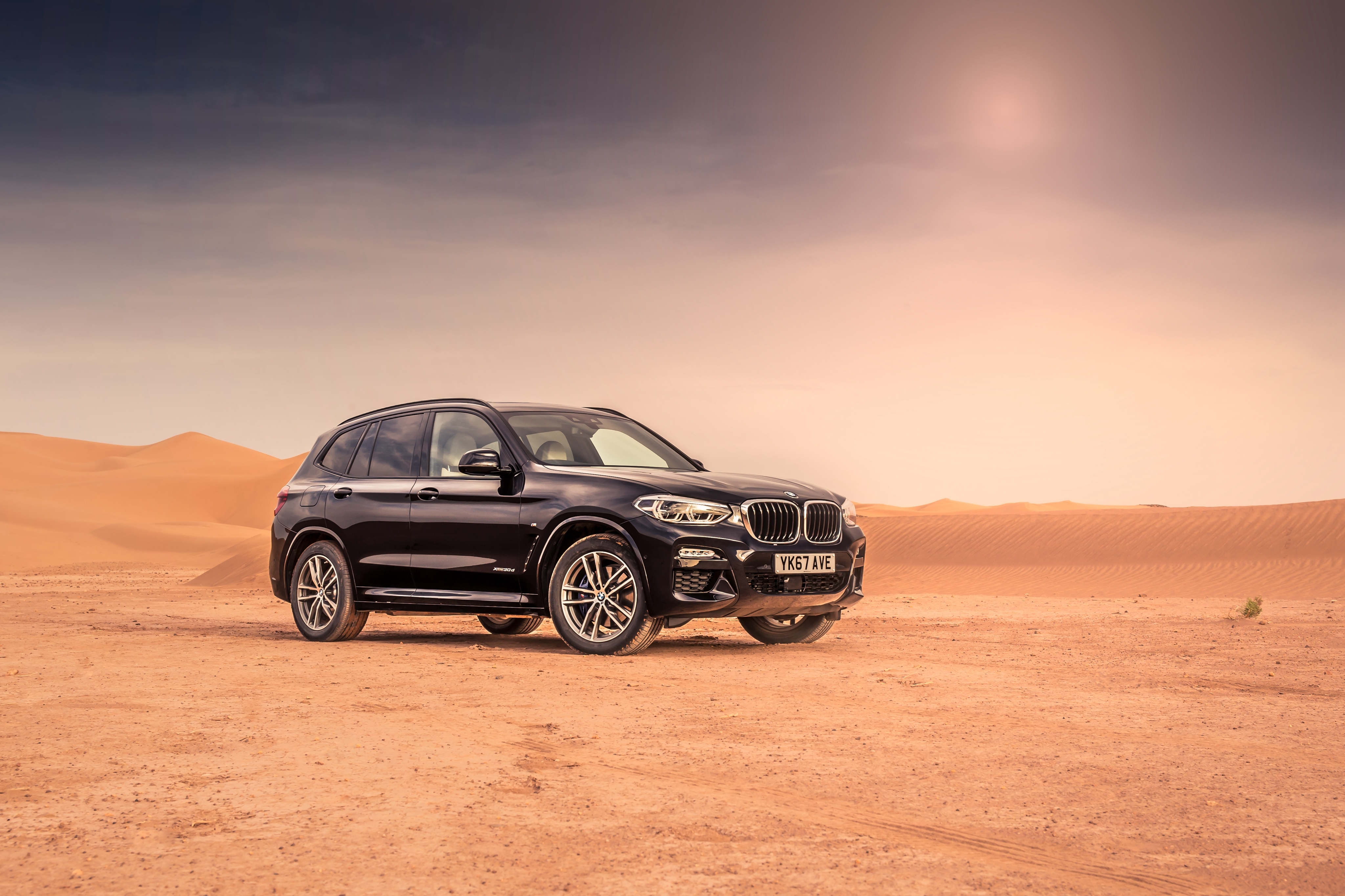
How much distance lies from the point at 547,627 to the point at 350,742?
7982 mm

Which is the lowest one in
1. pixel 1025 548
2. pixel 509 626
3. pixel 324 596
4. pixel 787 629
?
pixel 509 626

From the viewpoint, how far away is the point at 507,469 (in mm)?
10180

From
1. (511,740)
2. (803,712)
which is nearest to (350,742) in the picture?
(511,740)

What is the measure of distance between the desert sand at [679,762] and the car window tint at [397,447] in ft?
5.01

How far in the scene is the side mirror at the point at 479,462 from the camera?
993 centimetres

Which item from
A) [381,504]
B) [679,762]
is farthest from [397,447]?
[679,762]

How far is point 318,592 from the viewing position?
37.4ft

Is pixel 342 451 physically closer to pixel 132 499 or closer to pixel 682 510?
pixel 682 510

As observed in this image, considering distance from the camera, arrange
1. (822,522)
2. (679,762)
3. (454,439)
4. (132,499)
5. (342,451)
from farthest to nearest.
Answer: (132,499) → (342,451) → (454,439) → (822,522) → (679,762)

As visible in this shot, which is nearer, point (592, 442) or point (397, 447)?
point (592, 442)

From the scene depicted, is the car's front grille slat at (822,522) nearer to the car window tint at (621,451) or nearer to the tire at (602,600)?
the tire at (602,600)

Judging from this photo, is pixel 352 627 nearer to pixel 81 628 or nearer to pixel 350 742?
pixel 81 628

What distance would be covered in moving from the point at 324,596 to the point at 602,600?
9.80 feet

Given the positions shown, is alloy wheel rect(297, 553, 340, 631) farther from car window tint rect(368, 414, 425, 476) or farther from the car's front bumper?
the car's front bumper
